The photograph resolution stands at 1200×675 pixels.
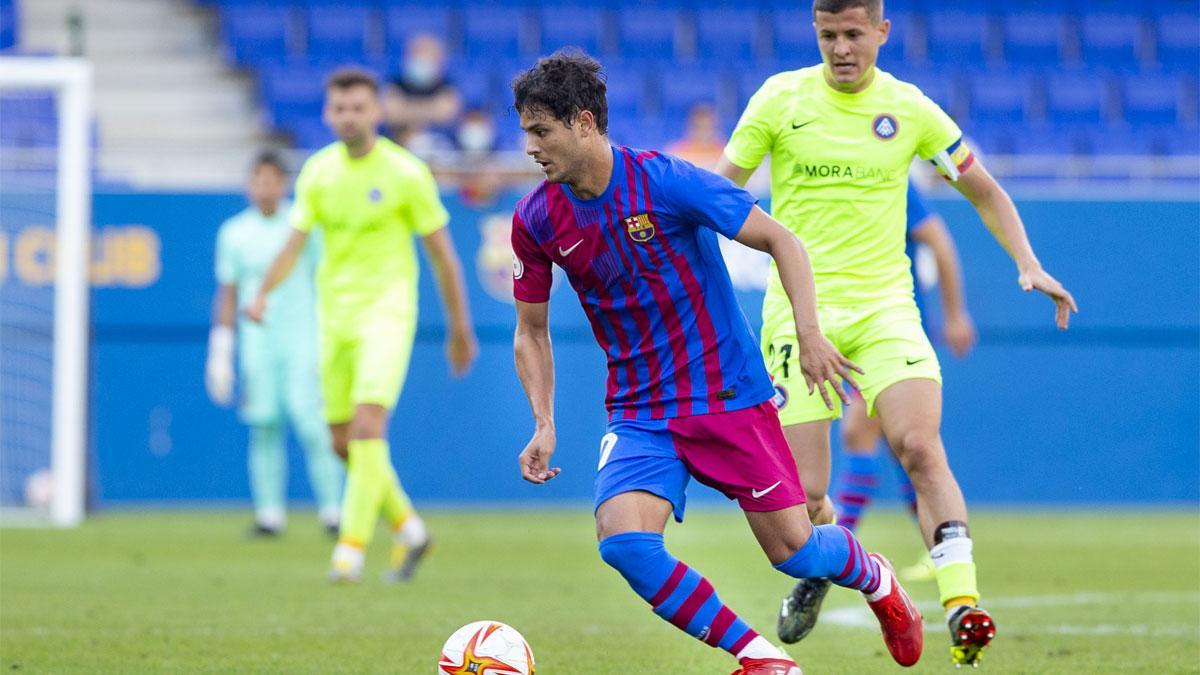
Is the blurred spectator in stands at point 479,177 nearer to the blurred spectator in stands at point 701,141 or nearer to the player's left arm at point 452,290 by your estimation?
the blurred spectator in stands at point 701,141

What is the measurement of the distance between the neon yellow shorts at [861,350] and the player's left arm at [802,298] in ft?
4.36

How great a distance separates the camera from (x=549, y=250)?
204 inches

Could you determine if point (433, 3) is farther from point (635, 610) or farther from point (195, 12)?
→ point (635, 610)

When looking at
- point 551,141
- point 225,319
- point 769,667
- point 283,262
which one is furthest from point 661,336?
point 225,319

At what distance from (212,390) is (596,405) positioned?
3.00m

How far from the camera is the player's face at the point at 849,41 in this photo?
6.29 metres

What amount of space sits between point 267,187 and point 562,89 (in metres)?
8.02

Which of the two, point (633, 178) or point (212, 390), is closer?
point (633, 178)

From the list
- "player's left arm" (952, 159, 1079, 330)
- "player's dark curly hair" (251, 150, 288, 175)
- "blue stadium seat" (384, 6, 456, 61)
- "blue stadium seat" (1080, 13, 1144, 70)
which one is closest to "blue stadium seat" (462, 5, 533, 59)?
"blue stadium seat" (384, 6, 456, 61)

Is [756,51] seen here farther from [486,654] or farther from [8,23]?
[486,654]

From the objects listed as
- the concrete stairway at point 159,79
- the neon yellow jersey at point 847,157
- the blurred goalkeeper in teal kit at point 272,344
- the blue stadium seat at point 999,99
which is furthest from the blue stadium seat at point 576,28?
the neon yellow jersey at point 847,157

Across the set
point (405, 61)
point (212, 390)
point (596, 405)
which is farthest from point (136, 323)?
point (405, 61)

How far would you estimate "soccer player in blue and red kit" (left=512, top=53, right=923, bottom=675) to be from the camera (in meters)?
4.97

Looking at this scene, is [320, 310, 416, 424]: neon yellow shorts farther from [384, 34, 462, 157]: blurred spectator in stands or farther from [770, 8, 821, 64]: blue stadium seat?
[770, 8, 821, 64]: blue stadium seat
